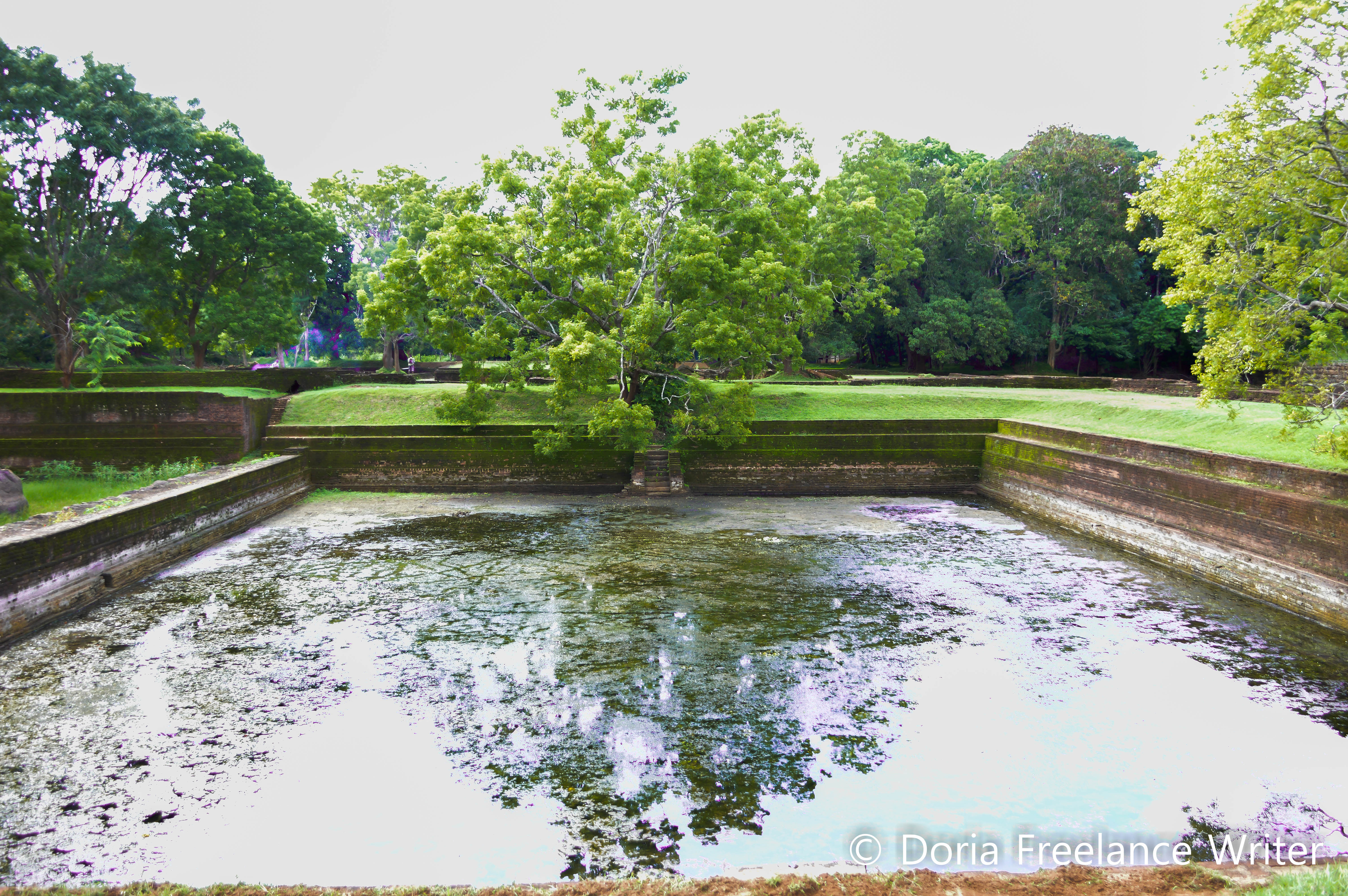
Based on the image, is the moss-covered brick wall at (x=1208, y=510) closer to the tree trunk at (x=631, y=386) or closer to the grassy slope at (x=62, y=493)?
the tree trunk at (x=631, y=386)

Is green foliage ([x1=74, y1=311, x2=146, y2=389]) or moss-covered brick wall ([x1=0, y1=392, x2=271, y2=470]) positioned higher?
green foliage ([x1=74, y1=311, x2=146, y2=389])

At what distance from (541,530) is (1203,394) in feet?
27.2

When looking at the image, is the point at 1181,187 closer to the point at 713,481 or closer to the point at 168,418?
the point at 713,481

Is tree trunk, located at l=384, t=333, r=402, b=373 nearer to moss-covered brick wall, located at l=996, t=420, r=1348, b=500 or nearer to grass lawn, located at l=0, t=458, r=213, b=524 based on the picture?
grass lawn, located at l=0, t=458, r=213, b=524

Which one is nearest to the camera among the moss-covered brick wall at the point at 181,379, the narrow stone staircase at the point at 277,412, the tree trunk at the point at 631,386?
the tree trunk at the point at 631,386

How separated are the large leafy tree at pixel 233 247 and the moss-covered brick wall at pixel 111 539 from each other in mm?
11834

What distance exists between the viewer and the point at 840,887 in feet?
10.7

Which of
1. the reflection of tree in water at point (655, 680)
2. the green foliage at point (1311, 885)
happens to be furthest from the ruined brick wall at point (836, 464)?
the green foliage at point (1311, 885)

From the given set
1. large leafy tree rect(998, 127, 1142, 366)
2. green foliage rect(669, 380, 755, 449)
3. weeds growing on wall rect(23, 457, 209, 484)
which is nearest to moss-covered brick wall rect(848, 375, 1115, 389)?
large leafy tree rect(998, 127, 1142, 366)

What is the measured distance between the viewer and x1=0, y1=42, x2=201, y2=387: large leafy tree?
17.5m

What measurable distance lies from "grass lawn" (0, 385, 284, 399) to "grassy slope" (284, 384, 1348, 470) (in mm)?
858

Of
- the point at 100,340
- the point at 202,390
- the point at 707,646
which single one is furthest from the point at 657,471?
the point at 100,340

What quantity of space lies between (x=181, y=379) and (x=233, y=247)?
4462 millimetres

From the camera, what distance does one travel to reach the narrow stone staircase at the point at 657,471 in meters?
14.4
